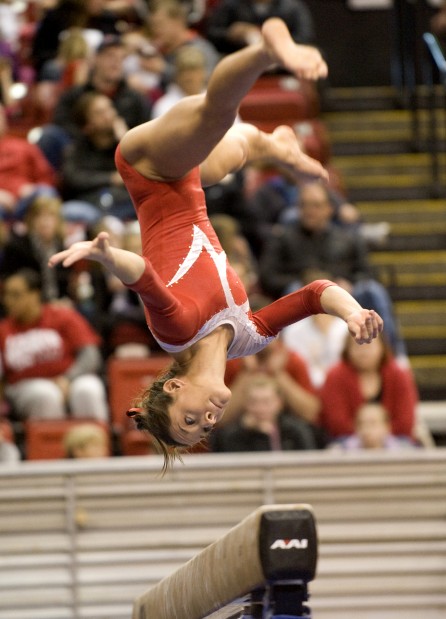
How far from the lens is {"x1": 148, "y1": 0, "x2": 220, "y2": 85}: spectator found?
9.93 meters

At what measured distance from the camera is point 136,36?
10500mm

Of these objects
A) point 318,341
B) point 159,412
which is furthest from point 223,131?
point 318,341

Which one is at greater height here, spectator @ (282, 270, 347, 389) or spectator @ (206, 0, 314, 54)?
spectator @ (206, 0, 314, 54)

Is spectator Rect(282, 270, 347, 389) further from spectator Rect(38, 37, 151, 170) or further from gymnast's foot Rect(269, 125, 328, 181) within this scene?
gymnast's foot Rect(269, 125, 328, 181)

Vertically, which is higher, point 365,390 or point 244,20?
point 244,20

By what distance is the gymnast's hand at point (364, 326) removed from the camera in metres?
4.23

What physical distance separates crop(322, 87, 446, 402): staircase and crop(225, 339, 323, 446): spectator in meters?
1.50

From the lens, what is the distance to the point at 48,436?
7.20 meters

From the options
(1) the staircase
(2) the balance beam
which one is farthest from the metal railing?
(2) the balance beam

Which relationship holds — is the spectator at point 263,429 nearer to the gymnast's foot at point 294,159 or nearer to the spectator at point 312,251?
the spectator at point 312,251

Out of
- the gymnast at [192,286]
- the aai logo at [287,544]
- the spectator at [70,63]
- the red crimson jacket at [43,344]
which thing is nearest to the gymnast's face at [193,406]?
the gymnast at [192,286]

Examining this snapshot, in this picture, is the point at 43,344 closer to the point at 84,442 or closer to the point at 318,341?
the point at 84,442

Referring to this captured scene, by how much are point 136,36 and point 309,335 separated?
3.67 meters

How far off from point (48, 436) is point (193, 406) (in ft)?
9.21
